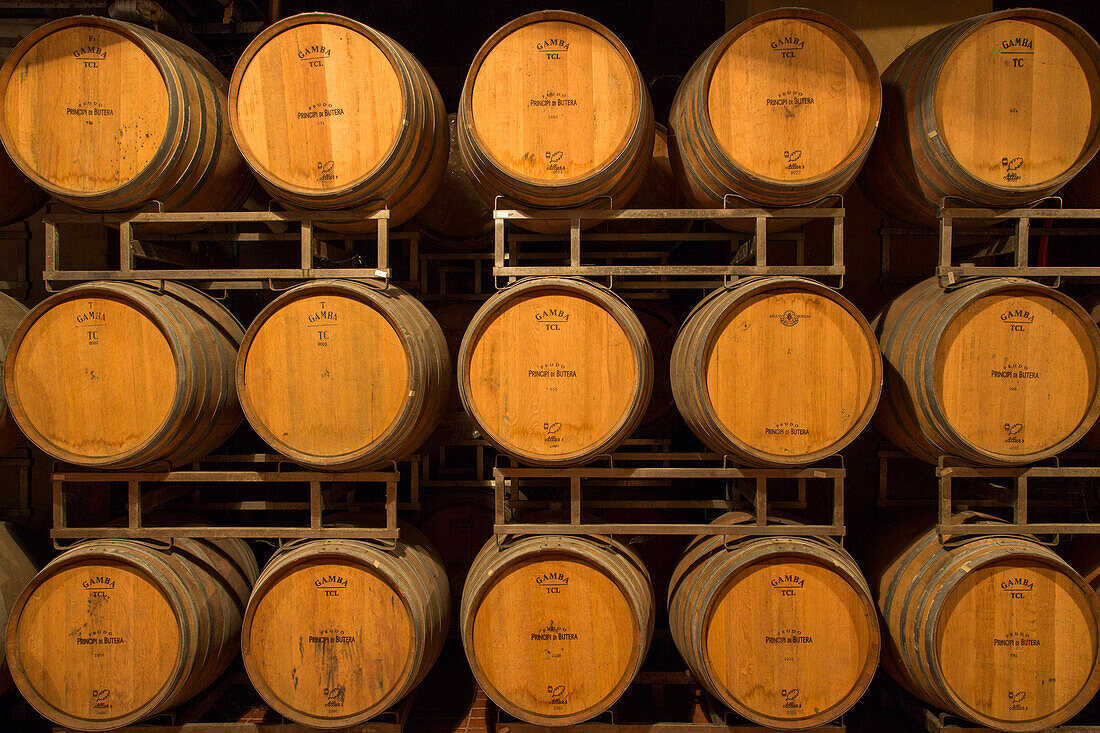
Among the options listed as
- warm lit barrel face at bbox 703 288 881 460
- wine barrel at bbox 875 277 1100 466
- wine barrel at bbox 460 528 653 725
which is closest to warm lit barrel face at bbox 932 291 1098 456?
wine barrel at bbox 875 277 1100 466

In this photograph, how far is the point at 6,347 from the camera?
9.33ft

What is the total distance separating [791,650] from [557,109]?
8.29 feet

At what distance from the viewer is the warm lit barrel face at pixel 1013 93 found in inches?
103

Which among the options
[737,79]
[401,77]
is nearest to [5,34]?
[401,77]

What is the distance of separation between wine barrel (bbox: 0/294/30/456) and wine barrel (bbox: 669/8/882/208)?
3402 millimetres

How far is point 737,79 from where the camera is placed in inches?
103

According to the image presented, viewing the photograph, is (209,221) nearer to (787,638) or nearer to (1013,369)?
(787,638)

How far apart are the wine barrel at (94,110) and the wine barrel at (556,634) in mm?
2425

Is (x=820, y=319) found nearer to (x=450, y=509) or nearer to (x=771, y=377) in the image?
(x=771, y=377)

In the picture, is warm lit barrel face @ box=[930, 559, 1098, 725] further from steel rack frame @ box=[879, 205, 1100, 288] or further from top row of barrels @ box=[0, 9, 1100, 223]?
top row of barrels @ box=[0, 9, 1100, 223]

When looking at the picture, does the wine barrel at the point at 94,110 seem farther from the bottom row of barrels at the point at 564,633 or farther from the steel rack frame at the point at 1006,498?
the steel rack frame at the point at 1006,498

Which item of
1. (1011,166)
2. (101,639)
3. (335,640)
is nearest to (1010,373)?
(1011,166)

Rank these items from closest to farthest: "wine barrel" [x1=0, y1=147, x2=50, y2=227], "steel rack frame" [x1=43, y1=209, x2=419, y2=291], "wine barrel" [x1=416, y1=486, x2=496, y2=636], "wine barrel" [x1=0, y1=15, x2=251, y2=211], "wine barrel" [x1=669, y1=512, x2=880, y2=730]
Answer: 1. "wine barrel" [x1=669, y1=512, x2=880, y2=730]
2. "wine barrel" [x1=0, y1=15, x2=251, y2=211]
3. "steel rack frame" [x1=43, y1=209, x2=419, y2=291]
4. "wine barrel" [x1=0, y1=147, x2=50, y2=227]
5. "wine barrel" [x1=416, y1=486, x2=496, y2=636]

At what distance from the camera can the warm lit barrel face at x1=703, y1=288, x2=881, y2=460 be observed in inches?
100
